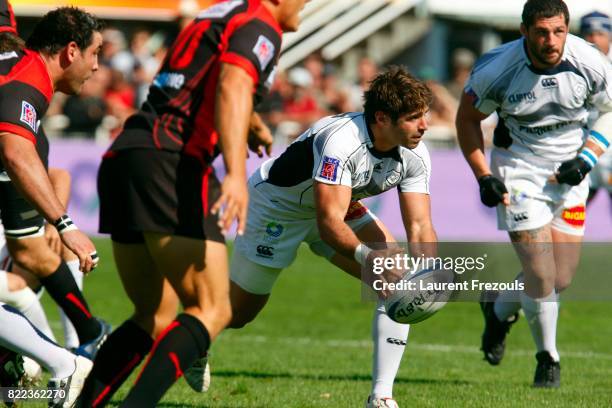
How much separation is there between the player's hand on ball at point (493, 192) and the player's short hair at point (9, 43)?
3.28 metres

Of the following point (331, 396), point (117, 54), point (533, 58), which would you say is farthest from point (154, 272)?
point (117, 54)

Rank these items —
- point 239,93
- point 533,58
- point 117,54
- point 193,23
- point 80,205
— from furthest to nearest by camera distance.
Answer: point 117,54 < point 80,205 < point 533,58 < point 193,23 < point 239,93

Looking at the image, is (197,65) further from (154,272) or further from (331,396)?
(331,396)

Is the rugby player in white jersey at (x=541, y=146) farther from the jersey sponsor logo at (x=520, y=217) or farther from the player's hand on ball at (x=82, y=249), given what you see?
the player's hand on ball at (x=82, y=249)

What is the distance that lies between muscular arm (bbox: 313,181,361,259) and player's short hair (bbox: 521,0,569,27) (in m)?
2.28

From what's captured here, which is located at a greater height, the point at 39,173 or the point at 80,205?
the point at 39,173

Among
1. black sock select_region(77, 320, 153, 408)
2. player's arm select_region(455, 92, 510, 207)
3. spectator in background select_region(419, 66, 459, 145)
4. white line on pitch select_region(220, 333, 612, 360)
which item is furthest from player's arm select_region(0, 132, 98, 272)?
spectator in background select_region(419, 66, 459, 145)

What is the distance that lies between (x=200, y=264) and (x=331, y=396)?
Result: 7.99ft

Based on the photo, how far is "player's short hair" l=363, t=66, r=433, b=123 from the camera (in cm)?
637

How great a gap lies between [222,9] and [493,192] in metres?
3.06

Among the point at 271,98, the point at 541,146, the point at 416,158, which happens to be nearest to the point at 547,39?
the point at 541,146

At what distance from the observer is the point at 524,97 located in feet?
27.0

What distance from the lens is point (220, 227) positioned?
5215 mm

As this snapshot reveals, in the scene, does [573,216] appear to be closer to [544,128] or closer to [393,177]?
[544,128]
